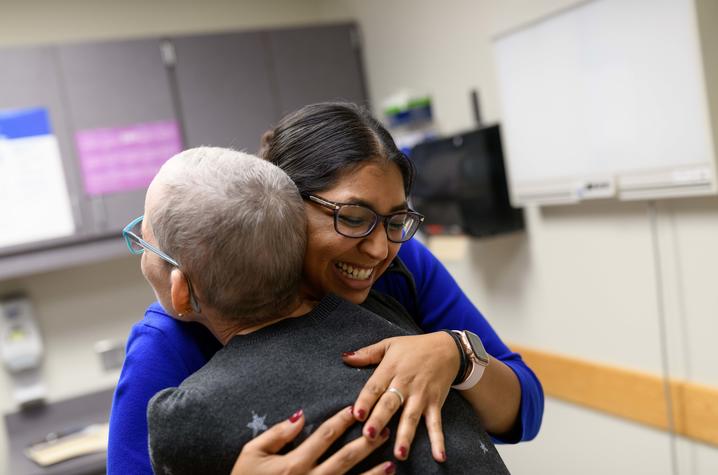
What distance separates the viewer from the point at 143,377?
956 mm

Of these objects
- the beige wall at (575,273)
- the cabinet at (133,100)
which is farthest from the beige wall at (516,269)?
the cabinet at (133,100)

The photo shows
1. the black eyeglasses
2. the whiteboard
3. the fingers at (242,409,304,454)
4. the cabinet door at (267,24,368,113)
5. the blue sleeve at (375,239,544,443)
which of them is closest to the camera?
the fingers at (242,409,304,454)

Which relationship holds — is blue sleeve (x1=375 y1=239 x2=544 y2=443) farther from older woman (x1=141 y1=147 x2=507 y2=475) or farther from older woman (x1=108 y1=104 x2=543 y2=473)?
older woman (x1=141 y1=147 x2=507 y2=475)

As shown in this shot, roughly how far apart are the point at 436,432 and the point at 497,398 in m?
0.24

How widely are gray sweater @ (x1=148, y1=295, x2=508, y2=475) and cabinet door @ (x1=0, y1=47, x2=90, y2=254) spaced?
2148mm

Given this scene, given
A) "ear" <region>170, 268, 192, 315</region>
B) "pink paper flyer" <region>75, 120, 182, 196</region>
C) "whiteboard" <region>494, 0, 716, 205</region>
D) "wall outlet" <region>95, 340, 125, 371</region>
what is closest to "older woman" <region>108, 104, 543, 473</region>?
"ear" <region>170, 268, 192, 315</region>

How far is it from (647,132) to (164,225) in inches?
58.7

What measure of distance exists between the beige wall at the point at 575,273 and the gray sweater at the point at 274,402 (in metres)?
1.38

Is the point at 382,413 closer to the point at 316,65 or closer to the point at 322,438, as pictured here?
the point at 322,438

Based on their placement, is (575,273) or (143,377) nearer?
(143,377)

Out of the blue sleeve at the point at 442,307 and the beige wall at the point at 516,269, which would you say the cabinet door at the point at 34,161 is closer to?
the beige wall at the point at 516,269

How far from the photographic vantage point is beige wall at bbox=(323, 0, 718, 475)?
2.04m

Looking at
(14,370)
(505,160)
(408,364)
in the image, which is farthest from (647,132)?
(14,370)

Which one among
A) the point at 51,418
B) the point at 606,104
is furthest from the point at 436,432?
the point at 51,418
